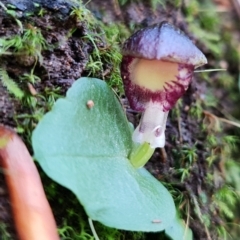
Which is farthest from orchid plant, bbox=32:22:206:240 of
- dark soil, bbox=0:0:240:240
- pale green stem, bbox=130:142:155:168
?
dark soil, bbox=0:0:240:240

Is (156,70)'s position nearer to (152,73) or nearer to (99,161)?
(152,73)

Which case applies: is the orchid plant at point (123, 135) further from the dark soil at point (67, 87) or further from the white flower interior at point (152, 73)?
the dark soil at point (67, 87)

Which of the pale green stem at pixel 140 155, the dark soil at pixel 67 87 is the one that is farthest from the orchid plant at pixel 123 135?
the dark soil at pixel 67 87

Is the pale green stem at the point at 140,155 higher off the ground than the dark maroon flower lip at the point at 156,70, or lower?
lower

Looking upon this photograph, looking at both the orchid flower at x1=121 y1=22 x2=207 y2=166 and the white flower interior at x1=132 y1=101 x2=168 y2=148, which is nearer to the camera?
the orchid flower at x1=121 y1=22 x2=207 y2=166

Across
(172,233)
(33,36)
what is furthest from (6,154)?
(172,233)

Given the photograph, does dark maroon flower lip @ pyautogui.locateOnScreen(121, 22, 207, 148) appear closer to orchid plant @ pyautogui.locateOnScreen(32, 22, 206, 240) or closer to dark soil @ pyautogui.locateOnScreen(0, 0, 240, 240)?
orchid plant @ pyautogui.locateOnScreen(32, 22, 206, 240)

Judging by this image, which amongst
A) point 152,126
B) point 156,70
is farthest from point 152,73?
point 152,126
